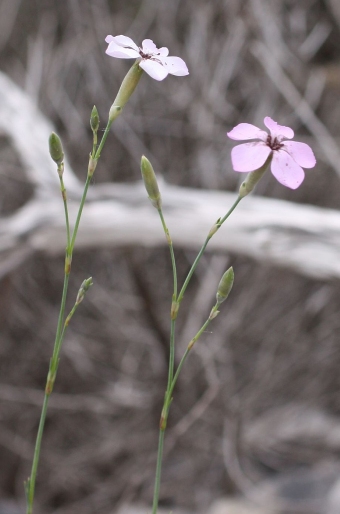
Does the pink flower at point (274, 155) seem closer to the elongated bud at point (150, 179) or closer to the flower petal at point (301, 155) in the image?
the flower petal at point (301, 155)

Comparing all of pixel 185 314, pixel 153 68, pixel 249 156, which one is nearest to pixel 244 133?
pixel 249 156

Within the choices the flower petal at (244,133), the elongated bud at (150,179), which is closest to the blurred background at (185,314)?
the elongated bud at (150,179)

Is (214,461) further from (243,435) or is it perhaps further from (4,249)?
(4,249)

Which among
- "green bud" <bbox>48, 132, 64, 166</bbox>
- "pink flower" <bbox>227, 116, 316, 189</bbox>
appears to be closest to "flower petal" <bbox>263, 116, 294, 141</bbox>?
"pink flower" <bbox>227, 116, 316, 189</bbox>

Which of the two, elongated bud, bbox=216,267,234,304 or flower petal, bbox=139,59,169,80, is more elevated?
flower petal, bbox=139,59,169,80

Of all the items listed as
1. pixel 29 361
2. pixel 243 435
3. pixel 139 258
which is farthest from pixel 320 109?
pixel 29 361

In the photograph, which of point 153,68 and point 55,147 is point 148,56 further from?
point 55,147

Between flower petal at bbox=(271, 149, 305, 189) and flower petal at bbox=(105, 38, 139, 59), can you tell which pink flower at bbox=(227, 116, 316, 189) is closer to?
flower petal at bbox=(271, 149, 305, 189)
